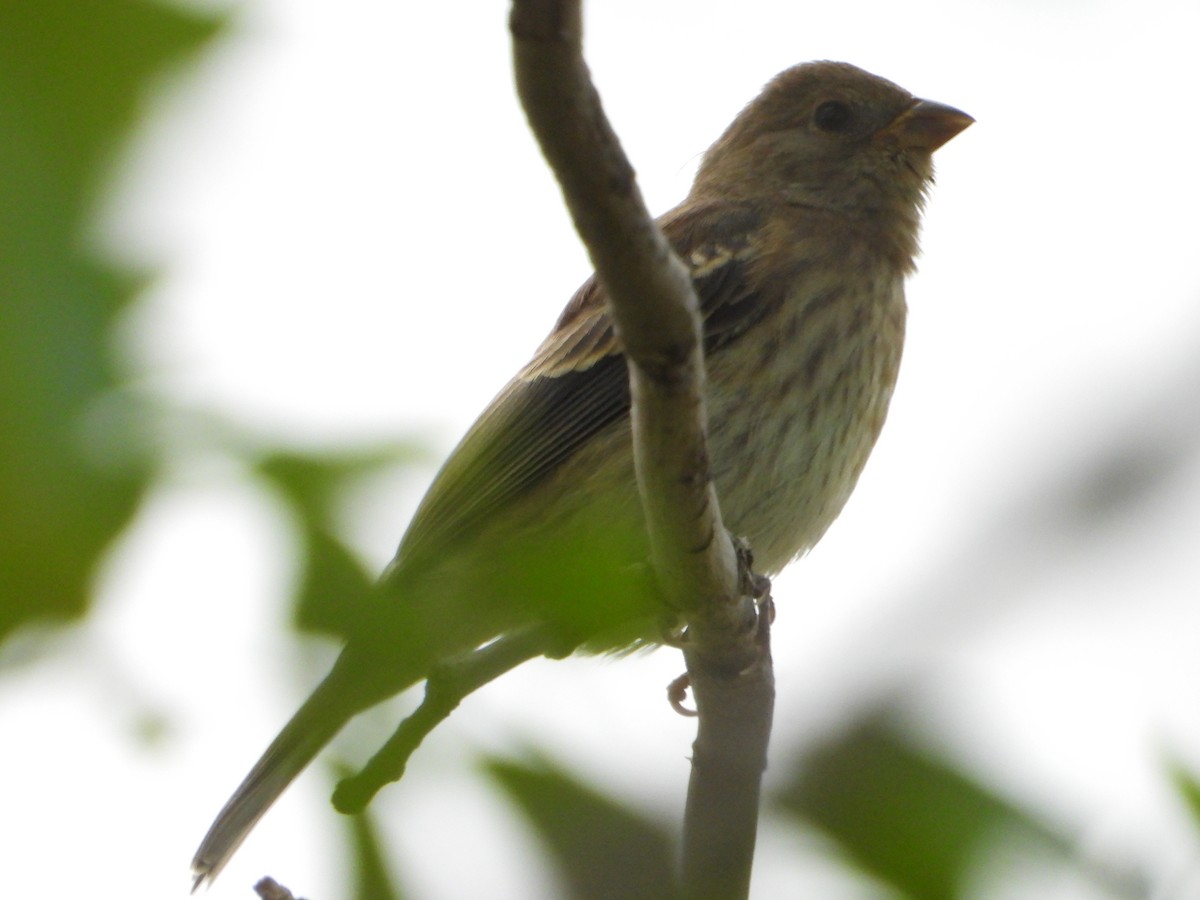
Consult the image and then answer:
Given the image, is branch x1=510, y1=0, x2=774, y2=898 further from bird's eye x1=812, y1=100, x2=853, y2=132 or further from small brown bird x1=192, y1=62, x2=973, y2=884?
bird's eye x1=812, y1=100, x2=853, y2=132

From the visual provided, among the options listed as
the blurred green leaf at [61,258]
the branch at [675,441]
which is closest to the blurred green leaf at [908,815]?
the branch at [675,441]

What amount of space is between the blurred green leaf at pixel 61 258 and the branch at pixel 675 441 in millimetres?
799

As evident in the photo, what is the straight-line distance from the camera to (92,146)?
1.05 metres

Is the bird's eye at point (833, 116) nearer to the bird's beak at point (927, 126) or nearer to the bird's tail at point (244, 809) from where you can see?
the bird's beak at point (927, 126)

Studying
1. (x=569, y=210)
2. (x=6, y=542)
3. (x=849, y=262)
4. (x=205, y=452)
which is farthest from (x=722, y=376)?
(x=6, y=542)

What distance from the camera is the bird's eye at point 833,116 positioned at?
6379 mm

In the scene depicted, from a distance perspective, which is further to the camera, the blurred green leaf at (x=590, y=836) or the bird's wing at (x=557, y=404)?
the bird's wing at (x=557, y=404)

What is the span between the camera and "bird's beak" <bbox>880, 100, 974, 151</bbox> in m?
6.22

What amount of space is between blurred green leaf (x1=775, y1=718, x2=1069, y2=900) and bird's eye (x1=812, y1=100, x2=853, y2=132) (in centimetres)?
545

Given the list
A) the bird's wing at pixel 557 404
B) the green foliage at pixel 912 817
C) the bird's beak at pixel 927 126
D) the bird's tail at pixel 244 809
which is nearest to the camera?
the green foliage at pixel 912 817

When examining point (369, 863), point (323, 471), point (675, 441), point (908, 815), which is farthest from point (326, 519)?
point (675, 441)

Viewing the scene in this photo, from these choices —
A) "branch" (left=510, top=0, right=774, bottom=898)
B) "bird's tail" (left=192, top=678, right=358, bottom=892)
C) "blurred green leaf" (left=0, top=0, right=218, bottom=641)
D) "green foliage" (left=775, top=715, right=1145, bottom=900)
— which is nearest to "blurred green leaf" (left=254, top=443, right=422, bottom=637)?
"blurred green leaf" (left=0, top=0, right=218, bottom=641)

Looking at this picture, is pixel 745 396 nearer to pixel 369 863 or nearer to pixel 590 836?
pixel 590 836

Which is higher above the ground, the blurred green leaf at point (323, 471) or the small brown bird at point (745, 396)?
the small brown bird at point (745, 396)
